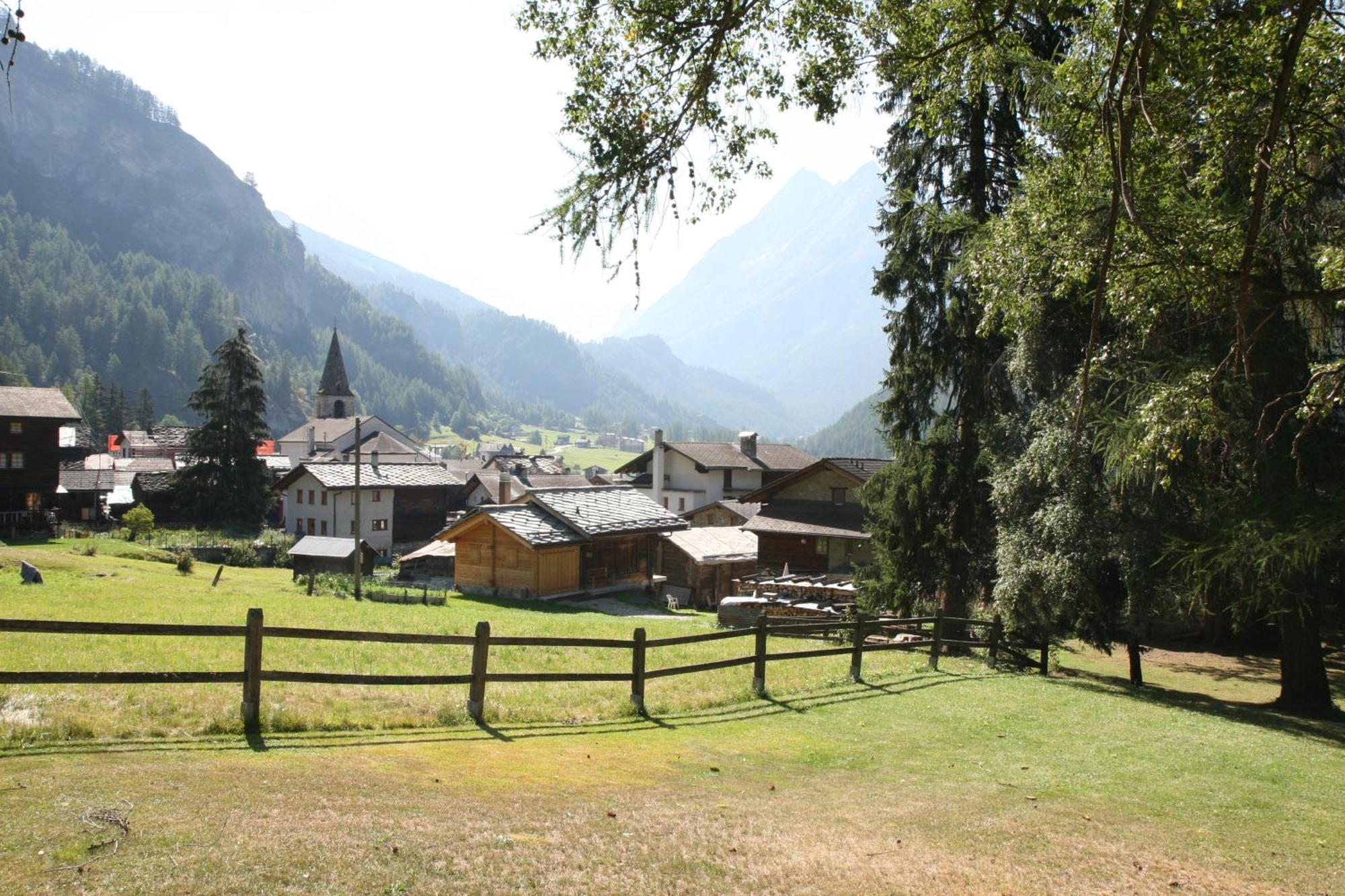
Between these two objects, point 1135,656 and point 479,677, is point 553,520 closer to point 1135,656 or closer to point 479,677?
point 1135,656

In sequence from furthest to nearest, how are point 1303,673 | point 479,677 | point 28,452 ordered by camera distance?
point 28,452 → point 1303,673 → point 479,677

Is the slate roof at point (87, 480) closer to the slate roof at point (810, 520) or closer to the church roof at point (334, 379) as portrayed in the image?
the slate roof at point (810, 520)

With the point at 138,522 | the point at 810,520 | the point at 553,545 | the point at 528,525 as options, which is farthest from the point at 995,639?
the point at 138,522

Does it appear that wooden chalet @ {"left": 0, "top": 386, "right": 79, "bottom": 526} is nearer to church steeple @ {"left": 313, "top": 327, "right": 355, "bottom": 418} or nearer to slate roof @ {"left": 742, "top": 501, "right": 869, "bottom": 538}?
slate roof @ {"left": 742, "top": 501, "right": 869, "bottom": 538}

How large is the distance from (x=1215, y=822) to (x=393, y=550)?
195 feet

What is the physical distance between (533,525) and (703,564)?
10.1 m

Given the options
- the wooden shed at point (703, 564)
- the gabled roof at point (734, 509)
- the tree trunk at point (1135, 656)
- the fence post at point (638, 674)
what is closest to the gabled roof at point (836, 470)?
the wooden shed at point (703, 564)

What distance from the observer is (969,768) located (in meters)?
10.5

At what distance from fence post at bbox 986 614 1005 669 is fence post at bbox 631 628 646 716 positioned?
11.2 metres

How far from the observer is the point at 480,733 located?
10.5 meters

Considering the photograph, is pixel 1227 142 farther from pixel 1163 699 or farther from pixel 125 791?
pixel 1163 699

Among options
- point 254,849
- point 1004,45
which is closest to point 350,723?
point 254,849

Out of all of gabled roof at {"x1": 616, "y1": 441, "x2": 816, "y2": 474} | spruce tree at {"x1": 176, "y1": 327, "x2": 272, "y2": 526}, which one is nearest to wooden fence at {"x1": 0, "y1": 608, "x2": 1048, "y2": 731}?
gabled roof at {"x1": 616, "y1": 441, "x2": 816, "y2": 474}

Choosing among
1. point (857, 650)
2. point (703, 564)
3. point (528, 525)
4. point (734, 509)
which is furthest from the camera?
point (734, 509)
